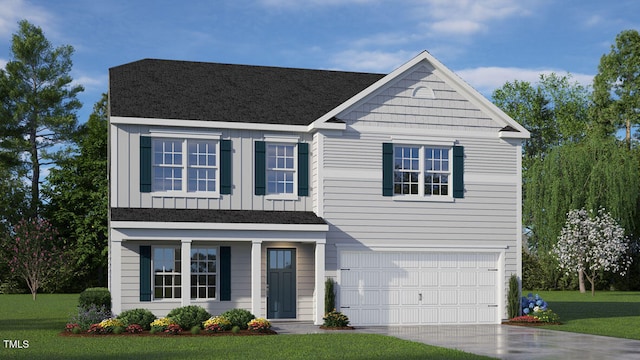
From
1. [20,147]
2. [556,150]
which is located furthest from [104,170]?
[556,150]

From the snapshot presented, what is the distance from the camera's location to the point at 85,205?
5003 cm

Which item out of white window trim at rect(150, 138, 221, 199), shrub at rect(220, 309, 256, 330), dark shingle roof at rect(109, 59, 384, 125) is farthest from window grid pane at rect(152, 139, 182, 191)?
shrub at rect(220, 309, 256, 330)

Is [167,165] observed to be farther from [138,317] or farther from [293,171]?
[138,317]

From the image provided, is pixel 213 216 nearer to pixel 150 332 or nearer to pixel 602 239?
pixel 150 332

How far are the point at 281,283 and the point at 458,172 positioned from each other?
636 centimetres

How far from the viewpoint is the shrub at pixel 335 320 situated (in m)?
23.3

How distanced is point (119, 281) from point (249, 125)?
19.1 feet

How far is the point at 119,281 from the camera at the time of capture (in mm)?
22453

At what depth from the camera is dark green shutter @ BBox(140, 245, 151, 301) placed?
23078 mm

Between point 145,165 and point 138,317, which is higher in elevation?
point 145,165

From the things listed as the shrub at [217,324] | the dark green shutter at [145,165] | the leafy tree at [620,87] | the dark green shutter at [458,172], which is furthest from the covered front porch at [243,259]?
the leafy tree at [620,87]

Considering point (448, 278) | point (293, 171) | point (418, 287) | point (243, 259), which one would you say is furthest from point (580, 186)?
point (243, 259)

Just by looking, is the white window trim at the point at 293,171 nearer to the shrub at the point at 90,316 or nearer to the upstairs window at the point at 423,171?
the upstairs window at the point at 423,171

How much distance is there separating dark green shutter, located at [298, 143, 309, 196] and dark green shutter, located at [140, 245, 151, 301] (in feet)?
15.7
